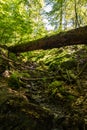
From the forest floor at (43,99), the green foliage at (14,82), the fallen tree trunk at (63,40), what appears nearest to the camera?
the forest floor at (43,99)

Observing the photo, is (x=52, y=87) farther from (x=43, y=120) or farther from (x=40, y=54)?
(x=40, y=54)

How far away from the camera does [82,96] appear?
5340 mm

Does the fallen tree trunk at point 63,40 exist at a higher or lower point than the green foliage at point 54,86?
higher

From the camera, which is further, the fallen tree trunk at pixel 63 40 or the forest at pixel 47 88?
the fallen tree trunk at pixel 63 40

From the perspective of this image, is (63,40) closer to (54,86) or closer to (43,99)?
(54,86)

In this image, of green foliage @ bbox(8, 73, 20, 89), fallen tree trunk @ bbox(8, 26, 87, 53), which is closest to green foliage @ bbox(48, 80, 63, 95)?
green foliage @ bbox(8, 73, 20, 89)

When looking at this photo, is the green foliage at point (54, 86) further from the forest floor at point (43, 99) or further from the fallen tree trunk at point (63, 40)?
the fallen tree trunk at point (63, 40)

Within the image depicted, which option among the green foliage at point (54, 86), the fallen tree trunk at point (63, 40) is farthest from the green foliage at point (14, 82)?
the fallen tree trunk at point (63, 40)

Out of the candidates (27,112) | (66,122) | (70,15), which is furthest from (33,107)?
(70,15)

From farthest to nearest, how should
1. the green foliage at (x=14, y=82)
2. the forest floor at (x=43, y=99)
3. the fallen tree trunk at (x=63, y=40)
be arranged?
the fallen tree trunk at (x=63, y=40), the green foliage at (x=14, y=82), the forest floor at (x=43, y=99)

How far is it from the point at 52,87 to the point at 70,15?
672 inches

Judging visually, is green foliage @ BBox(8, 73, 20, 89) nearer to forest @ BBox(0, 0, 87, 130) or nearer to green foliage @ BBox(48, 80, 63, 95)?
forest @ BBox(0, 0, 87, 130)

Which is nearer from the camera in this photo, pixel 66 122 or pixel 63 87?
pixel 66 122

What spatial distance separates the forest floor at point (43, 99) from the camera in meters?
3.99
